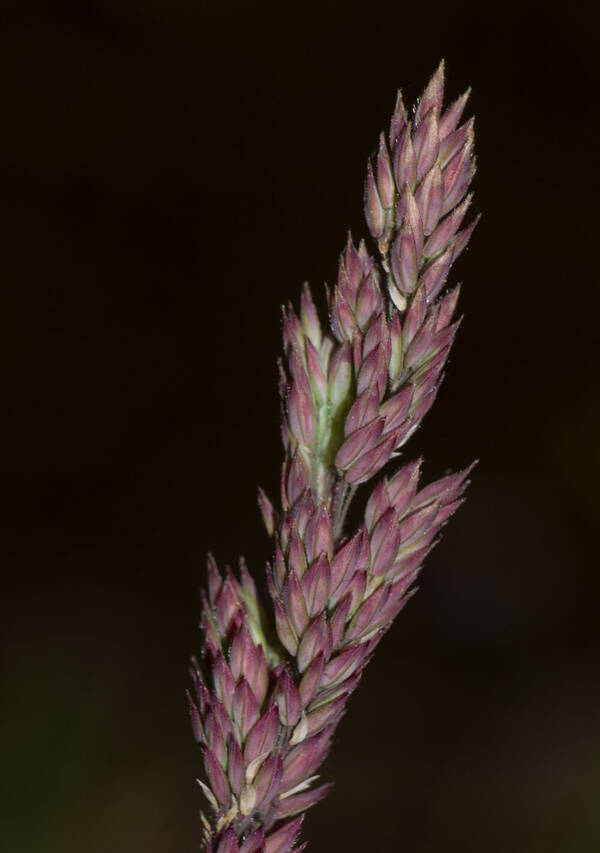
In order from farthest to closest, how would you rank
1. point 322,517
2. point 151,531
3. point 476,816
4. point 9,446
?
point 151,531 < point 9,446 < point 476,816 < point 322,517

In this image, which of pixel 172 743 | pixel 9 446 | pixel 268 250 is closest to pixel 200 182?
pixel 268 250

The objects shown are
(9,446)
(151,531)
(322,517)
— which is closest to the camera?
(322,517)

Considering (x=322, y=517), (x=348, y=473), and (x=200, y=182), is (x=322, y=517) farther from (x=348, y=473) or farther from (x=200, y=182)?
(x=200, y=182)

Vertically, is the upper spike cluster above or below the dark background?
below

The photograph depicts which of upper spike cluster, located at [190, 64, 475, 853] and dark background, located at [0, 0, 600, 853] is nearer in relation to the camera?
upper spike cluster, located at [190, 64, 475, 853]

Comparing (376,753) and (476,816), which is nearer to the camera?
(476,816)

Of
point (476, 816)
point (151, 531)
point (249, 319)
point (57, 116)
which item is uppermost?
point (57, 116)
